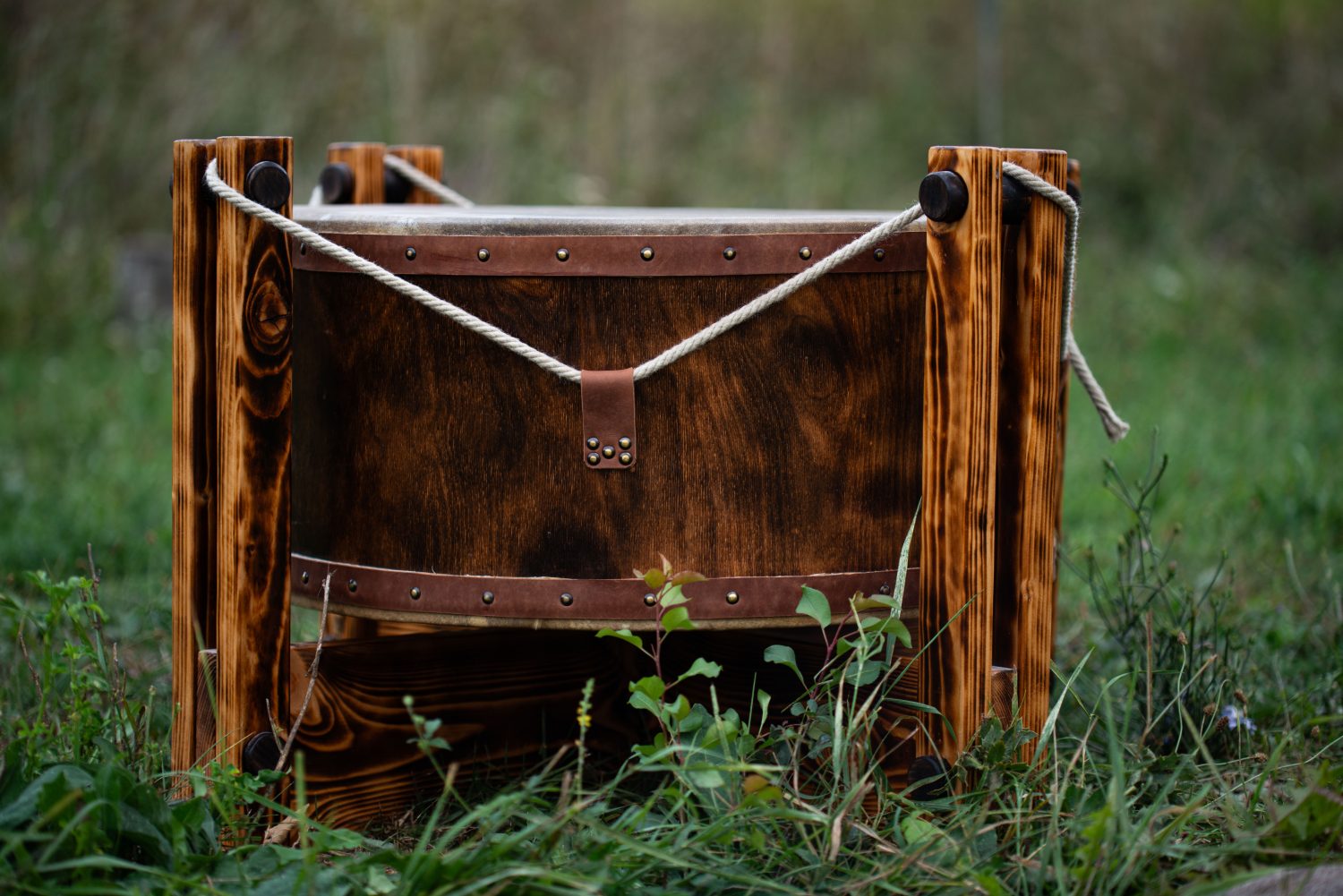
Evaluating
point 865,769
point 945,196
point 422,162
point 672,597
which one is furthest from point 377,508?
point 422,162

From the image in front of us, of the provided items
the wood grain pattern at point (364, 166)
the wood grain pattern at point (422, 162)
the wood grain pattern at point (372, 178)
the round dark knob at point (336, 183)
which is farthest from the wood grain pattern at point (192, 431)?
the wood grain pattern at point (422, 162)

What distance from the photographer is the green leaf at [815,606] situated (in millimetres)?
1514

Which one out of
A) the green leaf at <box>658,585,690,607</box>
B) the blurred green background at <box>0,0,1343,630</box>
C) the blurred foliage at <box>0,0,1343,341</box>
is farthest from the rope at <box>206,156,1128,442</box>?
the blurred foliage at <box>0,0,1343,341</box>

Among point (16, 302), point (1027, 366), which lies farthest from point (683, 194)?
point (1027, 366)

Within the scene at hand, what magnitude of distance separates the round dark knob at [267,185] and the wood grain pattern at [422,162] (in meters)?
0.89

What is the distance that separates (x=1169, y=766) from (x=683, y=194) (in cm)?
585

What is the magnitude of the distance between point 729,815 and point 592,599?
0.36 meters

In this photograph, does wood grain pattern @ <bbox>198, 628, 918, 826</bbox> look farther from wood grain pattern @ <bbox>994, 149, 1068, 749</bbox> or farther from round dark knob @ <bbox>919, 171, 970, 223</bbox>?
round dark knob @ <bbox>919, 171, 970, 223</bbox>

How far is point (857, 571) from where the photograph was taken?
162 centimetres

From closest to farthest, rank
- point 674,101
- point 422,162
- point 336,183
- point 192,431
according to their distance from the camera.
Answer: point 192,431 < point 336,183 < point 422,162 < point 674,101

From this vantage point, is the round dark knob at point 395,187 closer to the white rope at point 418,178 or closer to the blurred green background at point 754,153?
the white rope at point 418,178

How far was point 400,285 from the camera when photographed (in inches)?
60.6

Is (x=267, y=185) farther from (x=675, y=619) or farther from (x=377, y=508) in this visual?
(x=675, y=619)

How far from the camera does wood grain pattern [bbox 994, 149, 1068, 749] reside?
1.61 m
